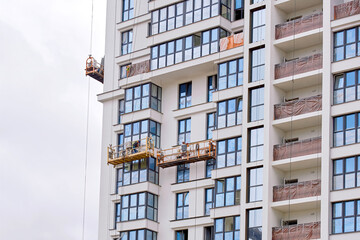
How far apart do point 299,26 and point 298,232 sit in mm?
14316

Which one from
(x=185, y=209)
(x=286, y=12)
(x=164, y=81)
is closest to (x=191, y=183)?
(x=185, y=209)

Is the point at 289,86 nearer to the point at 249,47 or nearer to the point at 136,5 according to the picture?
the point at 249,47

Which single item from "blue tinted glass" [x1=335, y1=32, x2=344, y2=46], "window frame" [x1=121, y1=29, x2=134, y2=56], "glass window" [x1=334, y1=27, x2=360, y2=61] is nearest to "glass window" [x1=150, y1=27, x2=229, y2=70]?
"window frame" [x1=121, y1=29, x2=134, y2=56]

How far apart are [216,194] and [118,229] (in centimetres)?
918

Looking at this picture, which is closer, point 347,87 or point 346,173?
point 346,173

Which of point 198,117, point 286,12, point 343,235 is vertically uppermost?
point 286,12

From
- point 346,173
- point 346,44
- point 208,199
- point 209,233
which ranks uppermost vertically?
point 346,44

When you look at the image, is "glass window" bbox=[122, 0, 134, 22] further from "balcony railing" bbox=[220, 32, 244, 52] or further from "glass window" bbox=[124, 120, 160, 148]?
"balcony railing" bbox=[220, 32, 244, 52]

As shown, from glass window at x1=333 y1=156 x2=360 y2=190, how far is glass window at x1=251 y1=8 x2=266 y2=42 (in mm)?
11619

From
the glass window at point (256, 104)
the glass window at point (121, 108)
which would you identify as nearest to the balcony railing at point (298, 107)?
the glass window at point (256, 104)

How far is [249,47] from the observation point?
7900 cm

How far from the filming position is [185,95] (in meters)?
84.6

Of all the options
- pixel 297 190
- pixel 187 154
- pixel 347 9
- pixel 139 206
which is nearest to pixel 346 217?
pixel 297 190

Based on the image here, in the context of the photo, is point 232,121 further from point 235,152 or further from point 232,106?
point 235,152
